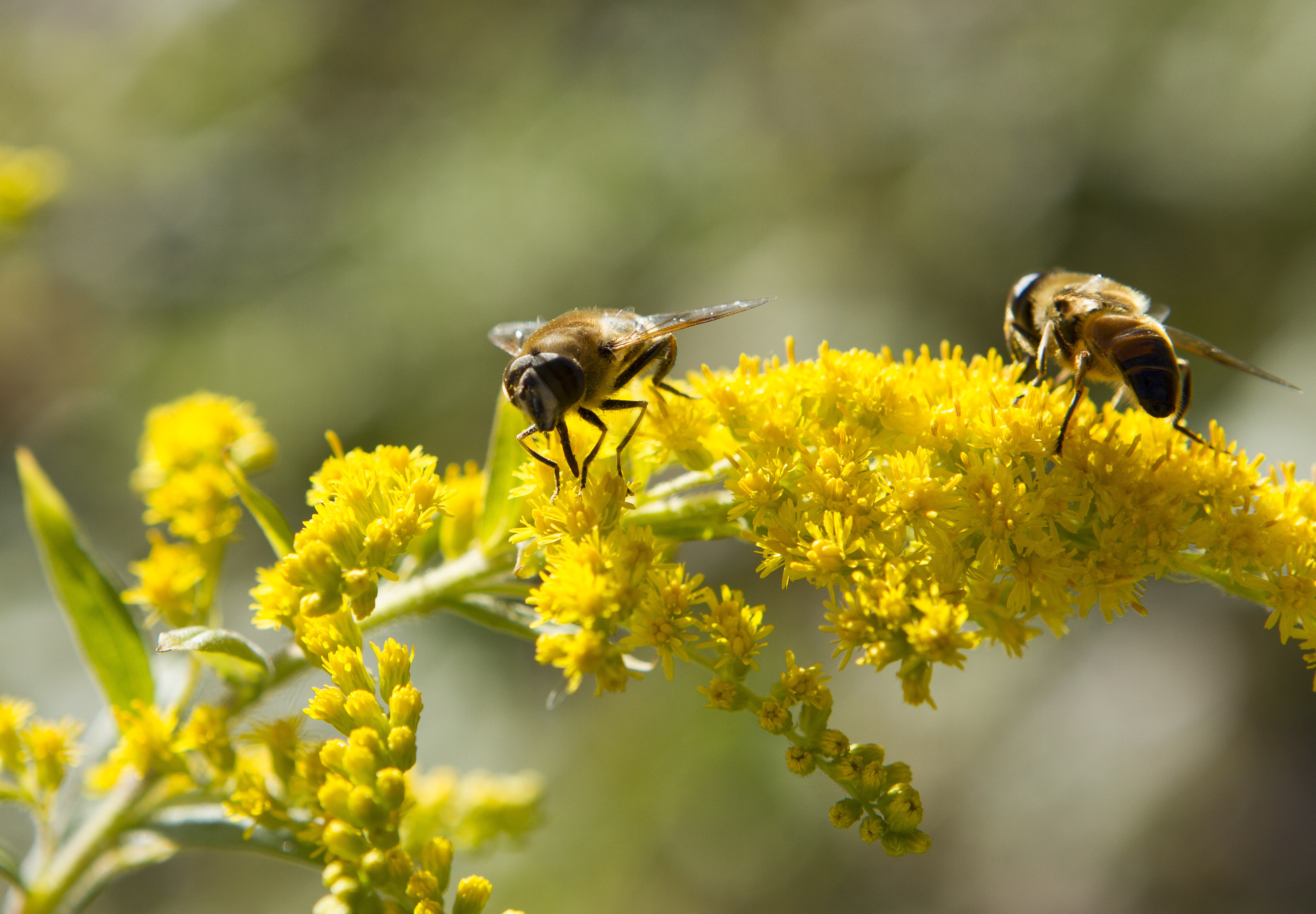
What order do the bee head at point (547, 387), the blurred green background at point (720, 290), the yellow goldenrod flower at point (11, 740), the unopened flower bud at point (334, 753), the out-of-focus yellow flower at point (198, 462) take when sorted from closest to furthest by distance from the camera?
1. the unopened flower bud at point (334, 753)
2. the bee head at point (547, 387)
3. the yellow goldenrod flower at point (11, 740)
4. the out-of-focus yellow flower at point (198, 462)
5. the blurred green background at point (720, 290)

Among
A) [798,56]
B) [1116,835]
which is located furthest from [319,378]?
[1116,835]

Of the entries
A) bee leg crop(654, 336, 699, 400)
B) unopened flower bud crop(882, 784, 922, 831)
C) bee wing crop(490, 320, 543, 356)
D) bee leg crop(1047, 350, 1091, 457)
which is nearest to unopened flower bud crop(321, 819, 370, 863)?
unopened flower bud crop(882, 784, 922, 831)

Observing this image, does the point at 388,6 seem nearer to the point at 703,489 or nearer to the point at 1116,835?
the point at 703,489

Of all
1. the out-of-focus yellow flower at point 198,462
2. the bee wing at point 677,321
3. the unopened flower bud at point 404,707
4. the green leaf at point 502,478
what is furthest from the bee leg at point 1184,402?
the out-of-focus yellow flower at point 198,462

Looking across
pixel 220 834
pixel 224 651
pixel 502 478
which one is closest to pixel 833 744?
pixel 502 478

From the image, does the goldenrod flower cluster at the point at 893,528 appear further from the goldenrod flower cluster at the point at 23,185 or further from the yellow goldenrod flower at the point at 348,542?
the goldenrod flower cluster at the point at 23,185

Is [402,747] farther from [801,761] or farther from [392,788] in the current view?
[801,761]
